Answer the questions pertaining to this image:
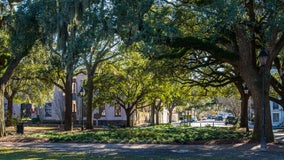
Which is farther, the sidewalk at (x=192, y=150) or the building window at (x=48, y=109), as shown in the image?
the building window at (x=48, y=109)

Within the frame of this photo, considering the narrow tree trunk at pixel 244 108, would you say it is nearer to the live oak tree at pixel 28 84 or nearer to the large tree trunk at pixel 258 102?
the large tree trunk at pixel 258 102

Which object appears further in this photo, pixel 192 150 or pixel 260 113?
pixel 260 113

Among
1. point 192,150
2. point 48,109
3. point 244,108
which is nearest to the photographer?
point 192,150

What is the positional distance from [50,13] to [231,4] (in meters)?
6.43

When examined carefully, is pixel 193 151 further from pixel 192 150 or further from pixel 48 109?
pixel 48 109

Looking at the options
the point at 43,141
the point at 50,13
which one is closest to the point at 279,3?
the point at 50,13

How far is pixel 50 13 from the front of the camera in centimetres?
1313

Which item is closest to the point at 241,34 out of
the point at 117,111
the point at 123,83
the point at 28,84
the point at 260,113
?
the point at 260,113

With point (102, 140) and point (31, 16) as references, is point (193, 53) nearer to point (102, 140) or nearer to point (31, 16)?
point (102, 140)

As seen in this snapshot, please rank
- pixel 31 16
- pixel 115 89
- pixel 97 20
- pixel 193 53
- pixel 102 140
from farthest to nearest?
pixel 115 89
pixel 193 53
pixel 102 140
pixel 31 16
pixel 97 20

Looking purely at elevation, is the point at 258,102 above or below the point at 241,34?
below

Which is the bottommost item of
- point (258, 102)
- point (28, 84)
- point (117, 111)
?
point (117, 111)

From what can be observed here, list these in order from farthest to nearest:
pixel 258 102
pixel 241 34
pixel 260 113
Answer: pixel 258 102 → pixel 260 113 → pixel 241 34

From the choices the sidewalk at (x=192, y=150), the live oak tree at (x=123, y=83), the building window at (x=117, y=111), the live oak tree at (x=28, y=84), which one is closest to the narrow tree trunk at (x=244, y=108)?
the live oak tree at (x=123, y=83)
